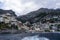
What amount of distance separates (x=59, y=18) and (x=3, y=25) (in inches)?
1519

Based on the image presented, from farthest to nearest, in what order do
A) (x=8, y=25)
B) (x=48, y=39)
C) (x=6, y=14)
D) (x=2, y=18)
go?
(x=6, y=14), (x=2, y=18), (x=8, y=25), (x=48, y=39)

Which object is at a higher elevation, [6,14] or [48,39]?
[6,14]

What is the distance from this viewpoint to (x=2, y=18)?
103 metres

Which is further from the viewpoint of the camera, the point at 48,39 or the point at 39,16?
the point at 39,16

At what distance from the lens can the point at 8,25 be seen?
92.9 meters

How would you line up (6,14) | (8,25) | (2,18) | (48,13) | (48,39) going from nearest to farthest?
(48,39)
(8,25)
(2,18)
(6,14)
(48,13)

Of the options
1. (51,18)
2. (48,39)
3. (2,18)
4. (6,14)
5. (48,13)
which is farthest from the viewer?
(48,13)

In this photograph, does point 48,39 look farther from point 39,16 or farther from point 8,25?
point 39,16

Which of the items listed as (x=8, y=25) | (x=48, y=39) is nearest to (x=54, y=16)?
(x=8, y=25)

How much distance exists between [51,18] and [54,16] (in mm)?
4262

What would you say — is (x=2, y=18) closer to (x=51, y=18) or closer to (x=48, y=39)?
(x=51, y=18)

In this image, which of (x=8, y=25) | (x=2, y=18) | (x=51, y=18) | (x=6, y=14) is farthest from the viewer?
(x=51, y=18)

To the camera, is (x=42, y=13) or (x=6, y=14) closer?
(x=6, y=14)

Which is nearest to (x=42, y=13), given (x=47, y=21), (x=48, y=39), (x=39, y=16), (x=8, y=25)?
(x=39, y=16)
